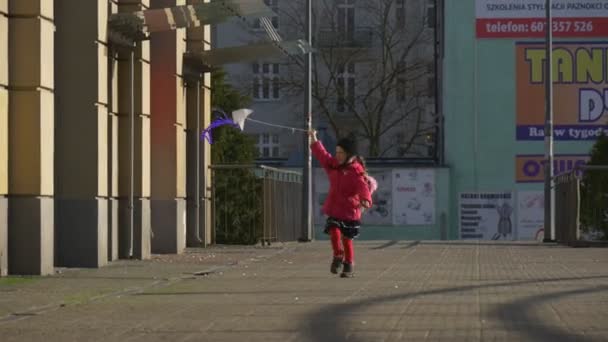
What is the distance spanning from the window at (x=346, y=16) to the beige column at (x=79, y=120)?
180 feet

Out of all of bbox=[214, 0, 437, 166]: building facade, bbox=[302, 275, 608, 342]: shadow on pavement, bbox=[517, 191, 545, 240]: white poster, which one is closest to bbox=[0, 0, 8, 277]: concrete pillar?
bbox=[302, 275, 608, 342]: shadow on pavement

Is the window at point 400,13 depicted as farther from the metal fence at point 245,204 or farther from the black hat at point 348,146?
the black hat at point 348,146

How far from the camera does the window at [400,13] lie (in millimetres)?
75938

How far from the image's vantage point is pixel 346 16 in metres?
78.7

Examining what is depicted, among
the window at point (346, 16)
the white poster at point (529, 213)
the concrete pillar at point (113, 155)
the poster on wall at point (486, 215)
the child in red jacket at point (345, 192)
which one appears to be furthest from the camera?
the window at point (346, 16)

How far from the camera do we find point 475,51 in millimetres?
66750

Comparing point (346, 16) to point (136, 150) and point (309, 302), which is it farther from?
point (309, 302)

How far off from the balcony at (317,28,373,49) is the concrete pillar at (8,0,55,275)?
55.7 meters

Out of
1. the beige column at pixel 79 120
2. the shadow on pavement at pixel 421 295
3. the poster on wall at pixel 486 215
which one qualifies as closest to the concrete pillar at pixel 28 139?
the beige column at pixel 79 120

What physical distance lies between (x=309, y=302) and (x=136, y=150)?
10645 millimetres

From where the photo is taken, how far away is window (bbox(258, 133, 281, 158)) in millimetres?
81312

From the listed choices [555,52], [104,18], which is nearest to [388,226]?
[555,52]

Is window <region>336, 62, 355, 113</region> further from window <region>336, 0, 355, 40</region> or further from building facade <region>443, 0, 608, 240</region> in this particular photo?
building facade <region>443, 0, 608, 240</region>

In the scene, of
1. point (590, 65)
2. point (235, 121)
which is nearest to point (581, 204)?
point (235, 121)
